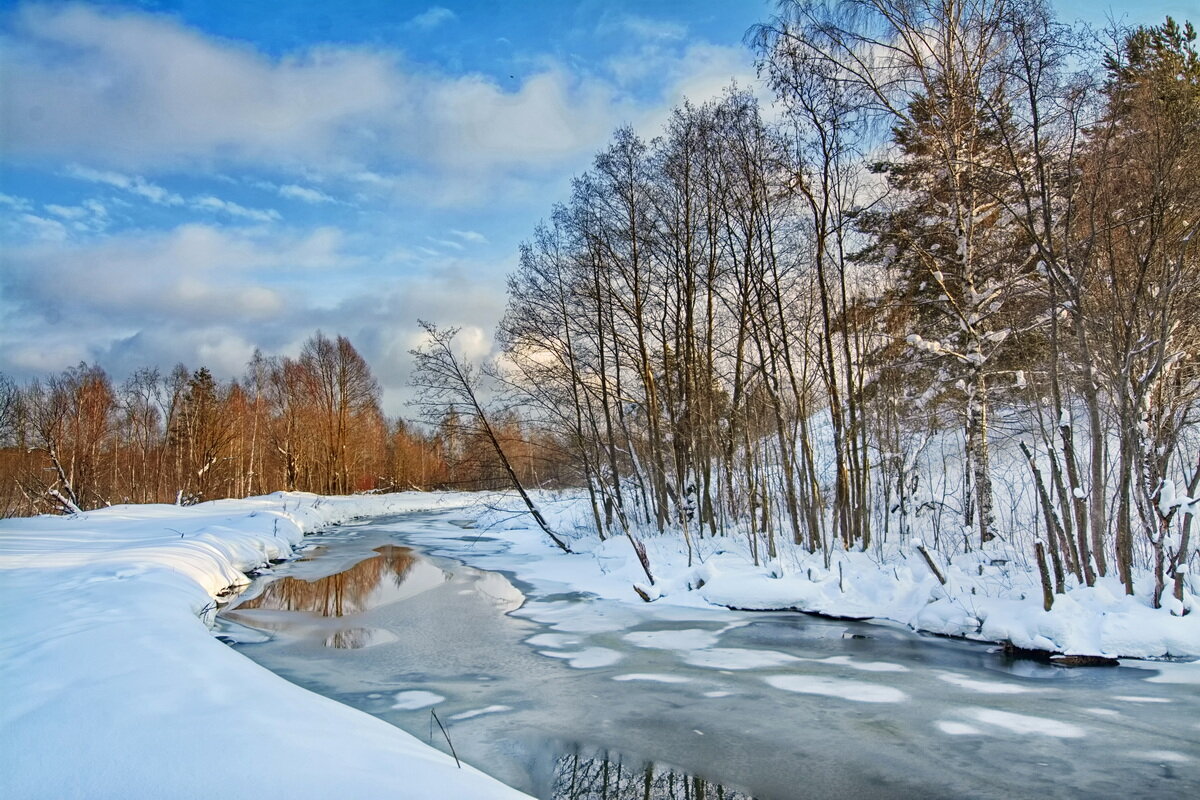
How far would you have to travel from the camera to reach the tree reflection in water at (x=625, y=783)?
4012mm

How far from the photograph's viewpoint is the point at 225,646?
5.84 m

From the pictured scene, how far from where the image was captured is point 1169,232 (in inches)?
288

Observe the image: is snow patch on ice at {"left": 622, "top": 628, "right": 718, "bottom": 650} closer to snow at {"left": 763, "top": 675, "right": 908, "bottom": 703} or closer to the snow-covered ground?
the snow-covered ground

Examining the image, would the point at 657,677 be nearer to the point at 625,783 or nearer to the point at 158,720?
the point at 625,783

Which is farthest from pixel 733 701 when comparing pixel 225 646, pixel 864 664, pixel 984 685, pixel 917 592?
pixel 225 646

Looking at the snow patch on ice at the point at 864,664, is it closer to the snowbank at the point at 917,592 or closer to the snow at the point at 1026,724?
the snow at the point at 1026,724

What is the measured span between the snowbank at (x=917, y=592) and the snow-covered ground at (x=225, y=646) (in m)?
0.02

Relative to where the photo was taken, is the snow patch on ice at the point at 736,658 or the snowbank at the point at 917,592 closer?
the snowbank at the point at 917,592

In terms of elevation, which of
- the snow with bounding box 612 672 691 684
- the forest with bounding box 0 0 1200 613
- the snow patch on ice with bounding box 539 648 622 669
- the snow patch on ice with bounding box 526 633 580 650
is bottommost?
the snow patch on ice with bounding box 526 633 580 650

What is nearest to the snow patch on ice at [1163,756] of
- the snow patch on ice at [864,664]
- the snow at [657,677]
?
the snow patch on ice at [864,664]

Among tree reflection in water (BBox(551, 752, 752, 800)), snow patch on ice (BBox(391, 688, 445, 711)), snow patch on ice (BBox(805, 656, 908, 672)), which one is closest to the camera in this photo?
tree reflection in water (BBox(551, 752, 752, 800))

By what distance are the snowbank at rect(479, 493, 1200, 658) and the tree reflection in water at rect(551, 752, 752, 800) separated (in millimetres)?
4722

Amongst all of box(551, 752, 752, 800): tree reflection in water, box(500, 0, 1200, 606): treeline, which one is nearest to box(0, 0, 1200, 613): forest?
box(500, 0, 1200, 606): treeline

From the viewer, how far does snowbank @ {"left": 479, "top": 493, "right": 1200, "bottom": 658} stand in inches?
262
